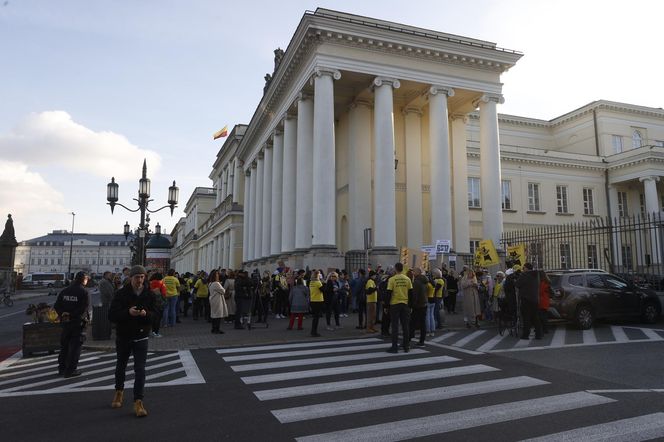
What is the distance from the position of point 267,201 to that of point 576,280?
81.0ft

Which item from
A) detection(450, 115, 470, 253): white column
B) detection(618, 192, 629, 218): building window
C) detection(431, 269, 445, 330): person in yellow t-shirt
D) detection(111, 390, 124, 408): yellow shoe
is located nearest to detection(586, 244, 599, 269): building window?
detection(618, 192, 629, 218): building window

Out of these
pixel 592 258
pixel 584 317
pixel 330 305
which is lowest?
pixel 584 317

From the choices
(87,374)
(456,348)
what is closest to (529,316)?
(456,348)

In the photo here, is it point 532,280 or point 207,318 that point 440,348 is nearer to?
point 532,280

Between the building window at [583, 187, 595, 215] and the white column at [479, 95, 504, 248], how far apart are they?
1894cm

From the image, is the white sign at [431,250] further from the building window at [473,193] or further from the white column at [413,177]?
the building window at [473,193]

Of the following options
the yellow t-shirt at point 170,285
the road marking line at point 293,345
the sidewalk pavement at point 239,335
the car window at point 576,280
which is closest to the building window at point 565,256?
the sidewalk pavement at point 239,335

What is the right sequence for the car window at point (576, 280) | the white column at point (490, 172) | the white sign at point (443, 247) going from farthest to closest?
the white column at point (490, 172)
the white sign at point (443, 247)
the car window at point (576, 280)

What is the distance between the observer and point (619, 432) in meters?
5.03

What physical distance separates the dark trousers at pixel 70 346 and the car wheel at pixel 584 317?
11901 millimetres

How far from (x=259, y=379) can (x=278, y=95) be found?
979 inches

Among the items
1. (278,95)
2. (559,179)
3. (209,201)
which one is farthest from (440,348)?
(209,201)

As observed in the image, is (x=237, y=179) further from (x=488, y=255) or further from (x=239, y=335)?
(x=239, y=335)

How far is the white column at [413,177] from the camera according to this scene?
27.1 meters
